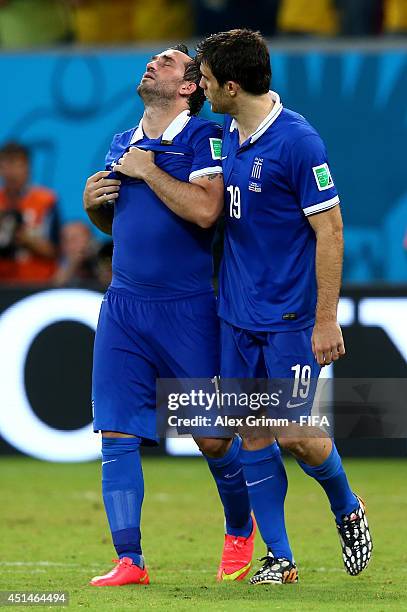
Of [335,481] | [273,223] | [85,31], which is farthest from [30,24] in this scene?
[335,481]

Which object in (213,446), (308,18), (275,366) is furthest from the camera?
(308,18)

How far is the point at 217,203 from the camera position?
6.00m

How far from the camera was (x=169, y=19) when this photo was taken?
1314cm

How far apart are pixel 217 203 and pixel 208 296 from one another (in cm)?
49

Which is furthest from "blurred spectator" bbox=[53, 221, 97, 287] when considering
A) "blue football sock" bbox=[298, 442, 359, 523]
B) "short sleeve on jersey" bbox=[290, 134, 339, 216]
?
"short sleeve on jersey" bbox=[290, 134, 339, 216]

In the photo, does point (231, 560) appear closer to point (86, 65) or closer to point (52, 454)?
point (52, 454)

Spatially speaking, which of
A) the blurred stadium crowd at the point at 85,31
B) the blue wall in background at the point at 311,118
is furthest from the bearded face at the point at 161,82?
the blue wall in background at the point at 311,118

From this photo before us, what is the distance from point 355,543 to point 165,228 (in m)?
1.62

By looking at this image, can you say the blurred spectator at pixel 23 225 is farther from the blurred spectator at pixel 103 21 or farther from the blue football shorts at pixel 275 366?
the blue football shorts at pixel 275 366

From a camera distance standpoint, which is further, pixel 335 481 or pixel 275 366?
pixel 335 481

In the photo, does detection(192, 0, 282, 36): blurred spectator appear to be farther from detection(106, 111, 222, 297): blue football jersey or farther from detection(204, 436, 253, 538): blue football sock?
detection(204, 436, 253, 538): blue football sock

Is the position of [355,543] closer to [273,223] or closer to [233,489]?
[233,489]

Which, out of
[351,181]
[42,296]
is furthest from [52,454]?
[351,181]

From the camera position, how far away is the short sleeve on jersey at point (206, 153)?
606cm
